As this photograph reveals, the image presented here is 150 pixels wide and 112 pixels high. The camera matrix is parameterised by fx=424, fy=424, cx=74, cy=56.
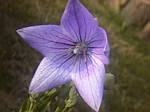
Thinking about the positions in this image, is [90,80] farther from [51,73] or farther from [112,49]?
[112,49]

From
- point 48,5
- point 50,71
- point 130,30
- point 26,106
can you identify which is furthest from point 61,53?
point 130,30

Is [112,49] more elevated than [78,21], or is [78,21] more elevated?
[78,21]

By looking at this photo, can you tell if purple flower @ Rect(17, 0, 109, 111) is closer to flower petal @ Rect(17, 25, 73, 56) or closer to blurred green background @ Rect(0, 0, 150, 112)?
flower petal @ Rect(17, 25, 73, 56)

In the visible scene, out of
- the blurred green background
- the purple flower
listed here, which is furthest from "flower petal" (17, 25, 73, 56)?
the blurred green background

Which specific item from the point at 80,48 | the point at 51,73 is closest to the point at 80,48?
the point at 80,48

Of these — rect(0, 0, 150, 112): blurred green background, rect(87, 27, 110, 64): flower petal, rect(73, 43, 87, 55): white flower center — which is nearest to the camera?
rect(87, 27, 110, 64): flower petal

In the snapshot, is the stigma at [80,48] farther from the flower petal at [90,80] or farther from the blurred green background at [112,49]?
the blurred green background at [112,49]

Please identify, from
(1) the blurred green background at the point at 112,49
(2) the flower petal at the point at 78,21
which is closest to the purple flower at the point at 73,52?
(2) the flower petal at the point at 78,21
